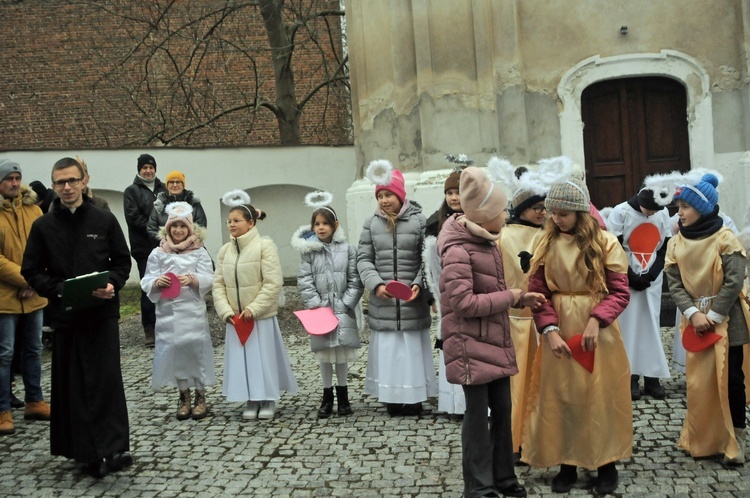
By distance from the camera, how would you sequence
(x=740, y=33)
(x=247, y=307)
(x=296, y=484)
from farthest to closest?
(x=740, y=33)
(x=247, y=307)
(x=296, y=484)

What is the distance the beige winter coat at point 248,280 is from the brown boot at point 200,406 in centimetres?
64

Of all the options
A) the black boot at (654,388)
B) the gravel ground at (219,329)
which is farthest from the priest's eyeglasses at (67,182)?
the gravel ground at (219,329)

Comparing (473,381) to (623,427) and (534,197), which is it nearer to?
(623,427)

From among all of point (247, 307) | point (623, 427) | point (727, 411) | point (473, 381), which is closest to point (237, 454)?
point (247, 307)

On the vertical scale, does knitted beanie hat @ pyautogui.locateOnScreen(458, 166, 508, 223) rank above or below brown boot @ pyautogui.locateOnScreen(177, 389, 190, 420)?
above

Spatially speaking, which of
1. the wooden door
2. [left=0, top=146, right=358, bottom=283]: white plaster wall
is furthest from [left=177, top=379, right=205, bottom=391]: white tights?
[left=0, top=146, right=358, bottom=283]: white plaster wall

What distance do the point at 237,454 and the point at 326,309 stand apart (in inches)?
58.3

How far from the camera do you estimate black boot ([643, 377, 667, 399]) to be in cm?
730

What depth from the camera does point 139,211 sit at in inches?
414

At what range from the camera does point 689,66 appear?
12.4 m

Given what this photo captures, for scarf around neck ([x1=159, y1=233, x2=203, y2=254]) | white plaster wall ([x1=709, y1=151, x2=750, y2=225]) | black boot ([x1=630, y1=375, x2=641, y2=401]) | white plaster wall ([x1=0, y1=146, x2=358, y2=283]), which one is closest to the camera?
black boot ([x1=630, y1=375, x2=641, y2=401])

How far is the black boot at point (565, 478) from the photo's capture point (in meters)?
5.23

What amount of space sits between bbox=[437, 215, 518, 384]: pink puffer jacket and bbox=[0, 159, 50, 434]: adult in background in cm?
370

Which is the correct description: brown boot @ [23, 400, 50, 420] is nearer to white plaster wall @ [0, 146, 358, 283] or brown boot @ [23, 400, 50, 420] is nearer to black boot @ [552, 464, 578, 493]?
black boot @ [552, 464, 578, 493]
